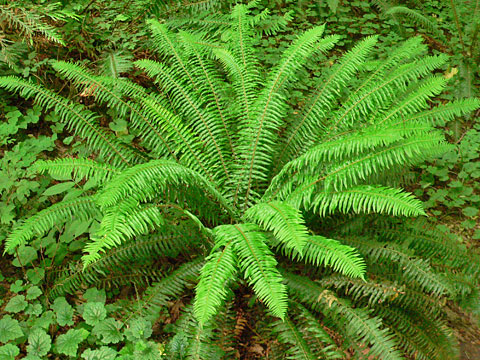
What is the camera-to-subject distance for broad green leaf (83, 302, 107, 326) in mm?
2940

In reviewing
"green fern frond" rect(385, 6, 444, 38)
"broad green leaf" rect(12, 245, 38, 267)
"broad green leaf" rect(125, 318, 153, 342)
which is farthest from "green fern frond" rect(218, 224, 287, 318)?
"green fern frond" rect(385, 6, 444, 38)

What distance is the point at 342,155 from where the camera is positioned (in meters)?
3.01

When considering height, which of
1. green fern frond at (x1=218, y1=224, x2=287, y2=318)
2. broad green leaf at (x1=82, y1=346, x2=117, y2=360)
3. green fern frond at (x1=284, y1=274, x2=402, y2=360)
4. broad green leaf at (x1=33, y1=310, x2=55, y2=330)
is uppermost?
green fern frond at (x1=218, y1=224, x2=287, y2=318)

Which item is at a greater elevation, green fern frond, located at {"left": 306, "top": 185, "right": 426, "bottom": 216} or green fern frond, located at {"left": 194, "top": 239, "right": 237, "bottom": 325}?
green fern frond, located at {"left": 306, "top": 185, "right": 426, "bottom": 216}

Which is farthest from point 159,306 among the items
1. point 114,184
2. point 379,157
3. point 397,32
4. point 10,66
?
point 397,32

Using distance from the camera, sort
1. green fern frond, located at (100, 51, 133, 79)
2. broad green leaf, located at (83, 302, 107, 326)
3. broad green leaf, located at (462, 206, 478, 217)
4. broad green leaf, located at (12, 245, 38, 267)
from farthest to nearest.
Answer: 1. green fern frond, located at (100, 51, 133, 79)
2. broad green leaf, located at (462, 206, 478, 217)
3. broad green leaf, located at (12, 245, 38, 267)
4. broad green leaf, located at (83, 302, 107, 326)

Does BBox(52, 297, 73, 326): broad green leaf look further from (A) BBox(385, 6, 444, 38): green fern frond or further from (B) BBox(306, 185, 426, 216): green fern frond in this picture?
(A) BBox(385, 6, 444, 38): green fern frond

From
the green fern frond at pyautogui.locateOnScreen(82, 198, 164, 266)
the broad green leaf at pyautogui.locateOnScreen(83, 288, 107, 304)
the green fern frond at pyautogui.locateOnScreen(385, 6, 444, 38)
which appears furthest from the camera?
the green fern frond at pyautogui.locateOnScreen(385, 6, 444, 38)

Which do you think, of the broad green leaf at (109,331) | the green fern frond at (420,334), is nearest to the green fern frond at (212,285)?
the broad green leaf at (109,331)

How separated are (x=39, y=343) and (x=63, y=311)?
0.27 meters

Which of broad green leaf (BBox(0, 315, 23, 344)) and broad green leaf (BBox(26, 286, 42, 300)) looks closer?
broad green leaf (BBox(0, 315, 23, 344))

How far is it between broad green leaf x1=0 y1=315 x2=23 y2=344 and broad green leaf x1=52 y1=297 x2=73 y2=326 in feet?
0.85

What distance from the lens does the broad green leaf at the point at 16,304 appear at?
9.93 ft

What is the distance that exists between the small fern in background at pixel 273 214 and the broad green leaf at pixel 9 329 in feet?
1.19
